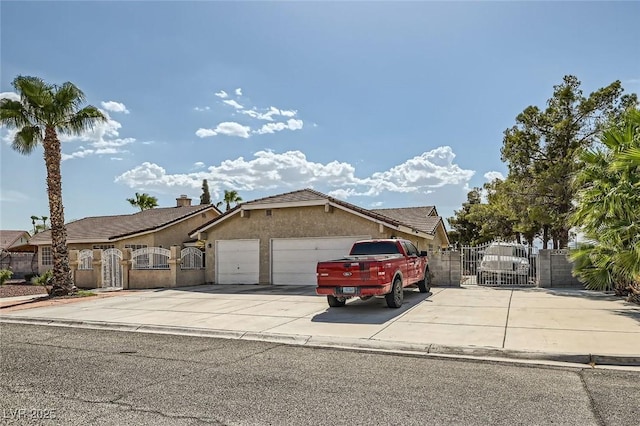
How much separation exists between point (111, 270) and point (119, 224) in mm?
7839

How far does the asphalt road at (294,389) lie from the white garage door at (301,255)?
11.9 metres

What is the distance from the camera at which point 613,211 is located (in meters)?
11.2

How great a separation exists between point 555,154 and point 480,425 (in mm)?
21155

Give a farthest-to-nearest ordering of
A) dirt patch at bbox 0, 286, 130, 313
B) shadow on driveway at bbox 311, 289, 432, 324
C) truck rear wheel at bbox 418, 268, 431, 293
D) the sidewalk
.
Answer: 1. truck rear wheel at bbox 418, 268, 431, 293
2. dirt patch at bbox 0, 286, 130, 313
3. shadow on driveway at bbox 311, 289, 432, 324
4. the sidewalk

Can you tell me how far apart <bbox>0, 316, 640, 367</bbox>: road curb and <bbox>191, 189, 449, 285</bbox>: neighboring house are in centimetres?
1020

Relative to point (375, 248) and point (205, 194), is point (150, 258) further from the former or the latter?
point (205, 194)

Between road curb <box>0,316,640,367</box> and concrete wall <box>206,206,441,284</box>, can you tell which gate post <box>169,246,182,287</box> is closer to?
concrete wall <box>206,206,441,284</box>

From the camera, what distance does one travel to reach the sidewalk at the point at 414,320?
802 centimetres

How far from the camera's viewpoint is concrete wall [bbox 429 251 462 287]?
62.4ft

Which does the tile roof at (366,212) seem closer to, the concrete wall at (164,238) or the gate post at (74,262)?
the concrete wall at (164,238)

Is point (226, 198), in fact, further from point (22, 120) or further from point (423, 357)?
point (423, 357)

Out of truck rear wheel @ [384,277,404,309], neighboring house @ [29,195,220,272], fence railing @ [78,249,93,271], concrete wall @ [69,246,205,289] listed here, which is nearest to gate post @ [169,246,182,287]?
concrete wall @ [69,246,205,289]

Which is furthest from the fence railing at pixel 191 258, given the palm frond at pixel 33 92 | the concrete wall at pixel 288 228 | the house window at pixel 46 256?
the house window at pixel 46 256

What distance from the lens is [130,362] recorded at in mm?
7449
